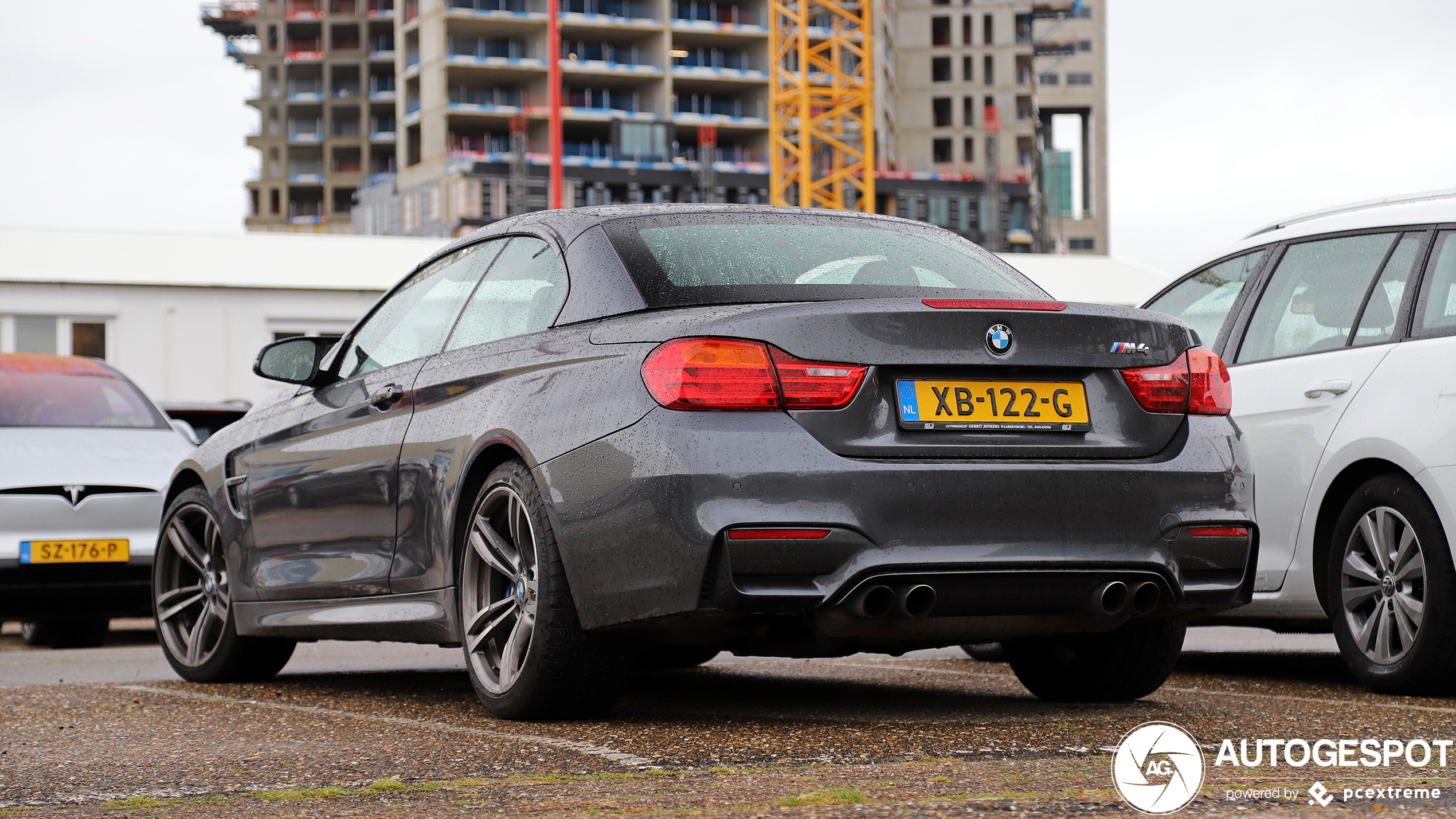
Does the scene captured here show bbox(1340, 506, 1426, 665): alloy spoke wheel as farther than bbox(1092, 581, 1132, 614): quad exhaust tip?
Yes

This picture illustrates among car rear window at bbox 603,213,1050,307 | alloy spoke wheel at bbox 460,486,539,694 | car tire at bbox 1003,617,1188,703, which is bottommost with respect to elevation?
car tire at bbox 1003,617,1188,703

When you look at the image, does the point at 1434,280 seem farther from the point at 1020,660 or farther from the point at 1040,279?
the point at 1040,279

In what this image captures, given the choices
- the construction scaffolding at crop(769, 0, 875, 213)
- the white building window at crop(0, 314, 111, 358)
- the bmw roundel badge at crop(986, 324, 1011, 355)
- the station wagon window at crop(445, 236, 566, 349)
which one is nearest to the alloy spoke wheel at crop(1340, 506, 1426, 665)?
the bmw roundel badge at crop(986, 324, 1011, 355)

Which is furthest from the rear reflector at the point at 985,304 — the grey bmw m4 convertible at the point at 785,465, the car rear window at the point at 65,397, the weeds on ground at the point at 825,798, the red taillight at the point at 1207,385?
the car rear window at the point at 65,397

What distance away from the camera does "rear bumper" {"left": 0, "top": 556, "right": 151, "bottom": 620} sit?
8.84 metres

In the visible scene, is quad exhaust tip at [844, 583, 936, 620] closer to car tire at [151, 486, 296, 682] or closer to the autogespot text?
the autogespot text

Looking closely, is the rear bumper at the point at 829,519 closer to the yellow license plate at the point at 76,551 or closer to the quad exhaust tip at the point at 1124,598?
the quad exhaust tip at the point at 1124,598

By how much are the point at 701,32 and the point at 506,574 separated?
90287 millimetres

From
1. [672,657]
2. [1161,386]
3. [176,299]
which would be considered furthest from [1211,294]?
[176,299]

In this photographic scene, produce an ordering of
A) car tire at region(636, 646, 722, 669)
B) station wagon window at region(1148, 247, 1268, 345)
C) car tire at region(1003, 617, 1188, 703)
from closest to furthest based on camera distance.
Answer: car tire at region(1003, 617, 1188, 703)
car tire at region(636, 646, 722, 669)
station wagon window at region(1148, 247, 1268, 345)

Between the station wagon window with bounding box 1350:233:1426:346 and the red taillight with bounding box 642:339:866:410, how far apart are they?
101 inches

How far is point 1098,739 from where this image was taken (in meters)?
4.29

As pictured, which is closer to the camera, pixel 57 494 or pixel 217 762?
pixel 217 762

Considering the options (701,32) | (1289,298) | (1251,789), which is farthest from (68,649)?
(701,32)
